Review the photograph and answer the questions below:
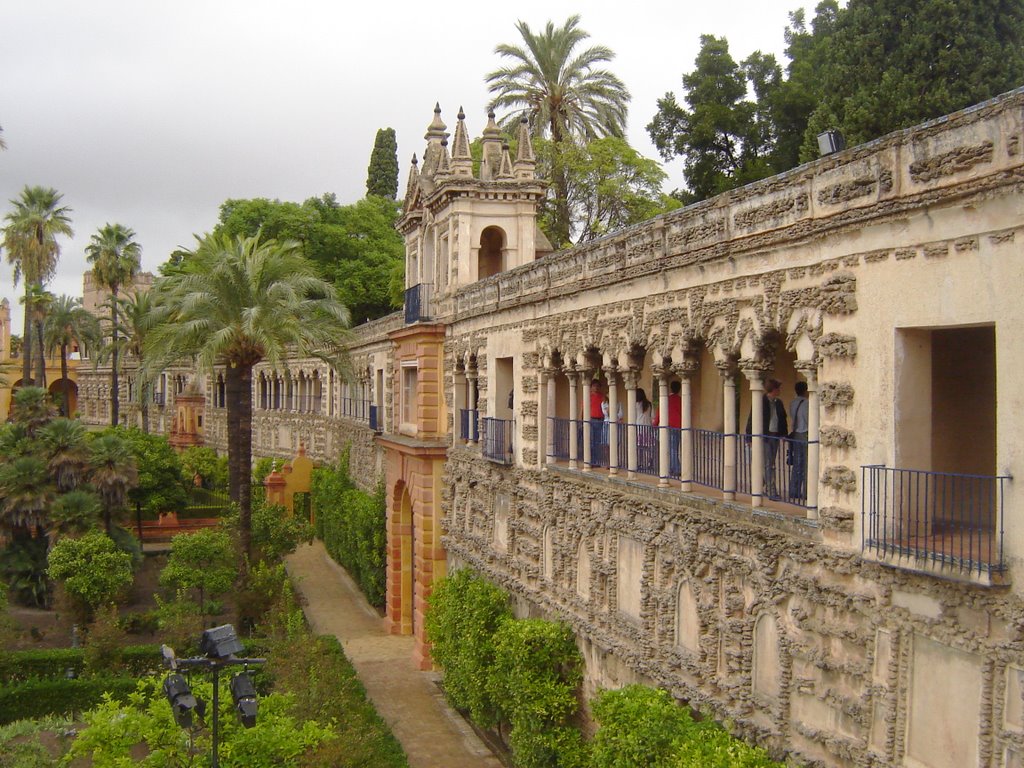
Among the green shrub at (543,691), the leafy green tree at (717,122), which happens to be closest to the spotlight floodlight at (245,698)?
the green shrub at (543,691)

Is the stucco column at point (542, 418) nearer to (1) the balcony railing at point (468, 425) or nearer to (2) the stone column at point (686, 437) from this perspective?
(1) the balcony railing at point (468, 425)

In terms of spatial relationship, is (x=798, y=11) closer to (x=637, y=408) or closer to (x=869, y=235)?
(x=637, y=408)

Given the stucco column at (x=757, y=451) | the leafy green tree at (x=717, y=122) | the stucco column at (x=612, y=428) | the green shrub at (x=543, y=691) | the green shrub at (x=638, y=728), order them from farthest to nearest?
the leafy green tree at (x=717, y=122) → the green shrub at (x=543, y=691) → the stucco column at (x=612, y=428) → the green shrub at (x=638, y=728) → the stucco column at (x=757, y=451)

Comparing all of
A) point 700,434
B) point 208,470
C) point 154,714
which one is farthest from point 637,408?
point 208,470

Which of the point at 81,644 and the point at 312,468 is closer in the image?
the point at 81,644

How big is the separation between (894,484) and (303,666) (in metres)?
12.9

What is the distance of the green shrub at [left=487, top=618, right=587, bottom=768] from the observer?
52.4ft

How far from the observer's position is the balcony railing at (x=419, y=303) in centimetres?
2683

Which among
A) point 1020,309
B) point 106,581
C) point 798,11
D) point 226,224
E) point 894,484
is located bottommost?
point 106,581

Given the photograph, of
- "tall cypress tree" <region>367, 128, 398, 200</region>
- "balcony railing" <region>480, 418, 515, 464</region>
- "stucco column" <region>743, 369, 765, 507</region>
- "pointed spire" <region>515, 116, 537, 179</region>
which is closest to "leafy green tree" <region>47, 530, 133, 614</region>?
"balcony railing" <region>480, 418, 515, 464</region>

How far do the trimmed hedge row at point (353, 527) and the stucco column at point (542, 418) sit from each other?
493 inches

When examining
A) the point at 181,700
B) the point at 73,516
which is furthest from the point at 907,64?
the point at 73,516

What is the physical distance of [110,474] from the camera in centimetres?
2931

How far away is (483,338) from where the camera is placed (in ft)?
71.9
